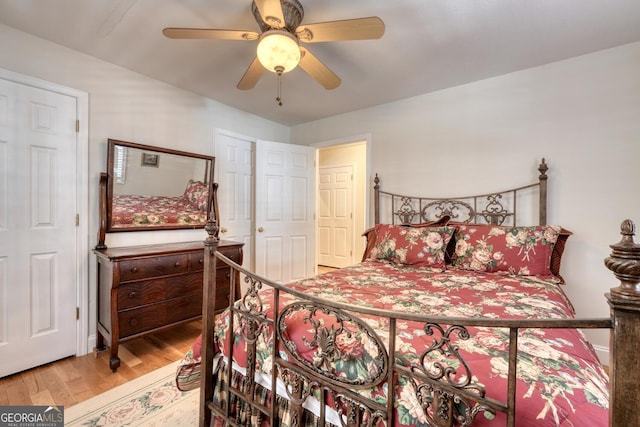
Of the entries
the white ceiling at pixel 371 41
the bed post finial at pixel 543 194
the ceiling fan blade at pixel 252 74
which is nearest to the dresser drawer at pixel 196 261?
the ceiling fan blade at pixel 252 74

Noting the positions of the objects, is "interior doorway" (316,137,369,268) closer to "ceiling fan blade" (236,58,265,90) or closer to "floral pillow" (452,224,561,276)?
"floral pillow" (452,224,561,276)

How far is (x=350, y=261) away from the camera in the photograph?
5438mm

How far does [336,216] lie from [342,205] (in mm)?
258

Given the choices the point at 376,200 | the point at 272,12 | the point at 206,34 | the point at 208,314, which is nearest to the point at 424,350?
the point at 208,314

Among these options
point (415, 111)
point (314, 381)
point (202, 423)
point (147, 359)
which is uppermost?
point (415, 111)

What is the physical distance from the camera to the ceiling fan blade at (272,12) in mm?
1391

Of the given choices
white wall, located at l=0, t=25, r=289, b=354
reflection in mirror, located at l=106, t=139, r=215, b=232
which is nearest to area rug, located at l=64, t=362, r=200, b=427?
white wall, located at l=0, t=25, r=289, b=354

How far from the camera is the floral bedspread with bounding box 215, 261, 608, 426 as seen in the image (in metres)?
0.72

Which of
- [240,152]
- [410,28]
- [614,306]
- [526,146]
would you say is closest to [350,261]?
[240,152]

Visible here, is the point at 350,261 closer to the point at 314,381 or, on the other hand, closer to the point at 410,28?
the point at 410,28

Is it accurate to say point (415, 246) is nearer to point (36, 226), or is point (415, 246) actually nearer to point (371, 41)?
point (371, 41)

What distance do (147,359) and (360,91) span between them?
10.5 feet

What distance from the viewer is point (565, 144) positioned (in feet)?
7.88

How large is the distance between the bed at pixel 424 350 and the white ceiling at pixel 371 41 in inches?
57.5
